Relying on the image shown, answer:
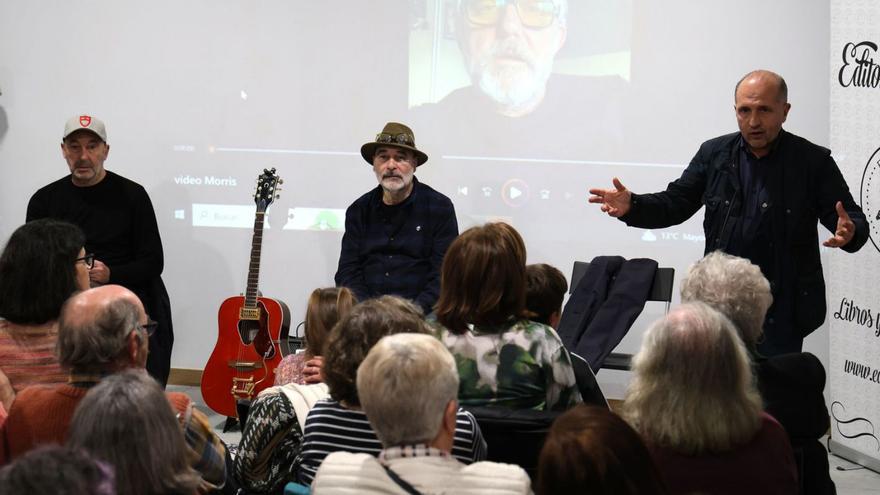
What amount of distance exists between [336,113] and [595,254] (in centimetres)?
171

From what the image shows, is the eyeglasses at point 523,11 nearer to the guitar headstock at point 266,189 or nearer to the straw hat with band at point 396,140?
the straw hat with band at point 396,140

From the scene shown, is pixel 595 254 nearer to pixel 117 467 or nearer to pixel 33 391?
pixel 33 391

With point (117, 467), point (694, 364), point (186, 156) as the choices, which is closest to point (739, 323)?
point (694, 364)

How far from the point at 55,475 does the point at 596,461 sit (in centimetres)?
84

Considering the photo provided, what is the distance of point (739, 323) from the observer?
2.84 metres

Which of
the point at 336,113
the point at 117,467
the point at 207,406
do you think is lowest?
the point at 207,406

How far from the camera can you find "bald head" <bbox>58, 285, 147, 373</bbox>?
2.43 m

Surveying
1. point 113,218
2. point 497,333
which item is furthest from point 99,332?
point 113,218

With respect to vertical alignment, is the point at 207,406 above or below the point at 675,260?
below

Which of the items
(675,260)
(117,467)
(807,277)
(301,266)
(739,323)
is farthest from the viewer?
(301,266)

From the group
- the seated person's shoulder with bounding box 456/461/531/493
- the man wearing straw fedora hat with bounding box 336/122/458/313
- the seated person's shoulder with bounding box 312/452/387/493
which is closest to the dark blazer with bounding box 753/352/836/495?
the seated person's shoulder with bounding box 456/461/531/493

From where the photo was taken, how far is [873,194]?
4.65 meters

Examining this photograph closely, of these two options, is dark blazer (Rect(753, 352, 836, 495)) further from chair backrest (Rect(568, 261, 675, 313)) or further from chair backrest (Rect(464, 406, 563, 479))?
chair backrest (Rect(568, 261, 675, 313))

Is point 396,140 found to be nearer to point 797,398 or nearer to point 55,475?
point 797,398
